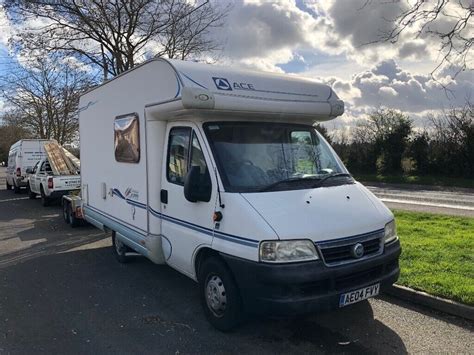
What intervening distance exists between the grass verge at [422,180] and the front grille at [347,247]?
18519 mm

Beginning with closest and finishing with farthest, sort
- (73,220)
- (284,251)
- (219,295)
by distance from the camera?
(284,251) → (219,295) → (73,220)

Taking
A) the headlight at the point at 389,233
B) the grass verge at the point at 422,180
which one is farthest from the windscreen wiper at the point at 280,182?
the grass verge at the point at 422,180

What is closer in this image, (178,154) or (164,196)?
(178,154)

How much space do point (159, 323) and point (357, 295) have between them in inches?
86.9

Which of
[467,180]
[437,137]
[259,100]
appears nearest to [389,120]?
[437,137]

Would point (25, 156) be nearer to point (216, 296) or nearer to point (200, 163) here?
point (200, 163)

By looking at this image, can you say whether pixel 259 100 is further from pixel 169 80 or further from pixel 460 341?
pixel 460 341

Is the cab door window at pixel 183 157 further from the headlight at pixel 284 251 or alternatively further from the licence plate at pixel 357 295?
the licence plate at pixel 357 295

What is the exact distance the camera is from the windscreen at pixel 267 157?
4.66 meters

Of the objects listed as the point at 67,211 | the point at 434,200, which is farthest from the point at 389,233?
the point at 434,200

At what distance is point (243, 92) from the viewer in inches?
199

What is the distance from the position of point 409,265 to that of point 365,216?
2.21 m

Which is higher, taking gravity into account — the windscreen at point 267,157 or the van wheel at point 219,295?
the windscreen at point 267,157

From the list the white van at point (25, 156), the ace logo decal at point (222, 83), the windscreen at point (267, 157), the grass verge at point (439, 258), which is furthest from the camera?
the white van at point (25, 156)
